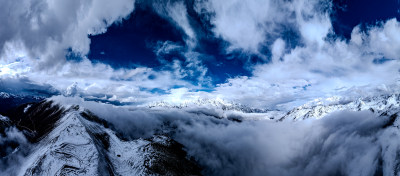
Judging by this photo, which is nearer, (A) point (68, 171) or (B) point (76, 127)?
(A) point (68, 171)

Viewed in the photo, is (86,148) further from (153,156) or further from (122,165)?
(153,156)

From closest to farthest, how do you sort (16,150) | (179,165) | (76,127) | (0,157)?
(0,157) → (16,150) → (76,127) → (179,165)

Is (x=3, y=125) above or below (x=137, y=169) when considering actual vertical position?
above

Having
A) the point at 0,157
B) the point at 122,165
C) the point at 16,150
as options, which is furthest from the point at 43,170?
the point at 122,165

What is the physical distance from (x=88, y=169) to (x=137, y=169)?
43.4 meters

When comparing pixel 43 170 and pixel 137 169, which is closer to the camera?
pixel 43 170

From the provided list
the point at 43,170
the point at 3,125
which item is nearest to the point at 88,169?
→ the point at 43,170

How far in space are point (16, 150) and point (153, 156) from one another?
307 ft

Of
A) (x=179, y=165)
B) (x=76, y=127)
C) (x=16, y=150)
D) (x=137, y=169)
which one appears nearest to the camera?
(x=16, y=150)

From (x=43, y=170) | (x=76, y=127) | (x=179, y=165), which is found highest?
(x=76, y=127)

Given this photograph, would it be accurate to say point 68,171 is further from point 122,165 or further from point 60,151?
point 122,165

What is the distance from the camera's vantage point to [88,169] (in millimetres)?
103562

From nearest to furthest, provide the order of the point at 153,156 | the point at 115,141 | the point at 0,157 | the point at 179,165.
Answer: the point at 0,157 < the point at 153,156 < the point at 179,165 < the point at 115,141

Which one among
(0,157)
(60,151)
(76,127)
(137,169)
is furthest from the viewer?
(76,127)
